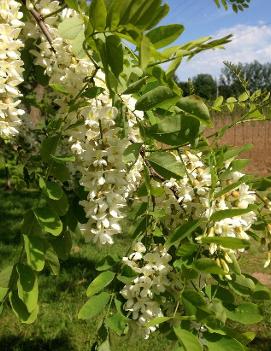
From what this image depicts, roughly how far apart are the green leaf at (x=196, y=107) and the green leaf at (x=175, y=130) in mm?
13

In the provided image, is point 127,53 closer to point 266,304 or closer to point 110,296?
point 110,296

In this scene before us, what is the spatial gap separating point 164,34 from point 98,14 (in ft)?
0.38

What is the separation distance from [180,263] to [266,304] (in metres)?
2.84

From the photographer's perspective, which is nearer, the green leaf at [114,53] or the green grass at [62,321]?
the green leaf at [114,53]

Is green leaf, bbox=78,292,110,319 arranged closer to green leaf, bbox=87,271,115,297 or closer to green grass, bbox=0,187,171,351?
green leaf, bbox=87,271,115,297

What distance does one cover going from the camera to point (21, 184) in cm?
257

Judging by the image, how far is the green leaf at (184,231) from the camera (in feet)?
3.35

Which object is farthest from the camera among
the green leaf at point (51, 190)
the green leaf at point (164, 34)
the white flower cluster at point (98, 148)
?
the green leaf at point (51, 190)

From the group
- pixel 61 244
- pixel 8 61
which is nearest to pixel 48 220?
pixel 61 244

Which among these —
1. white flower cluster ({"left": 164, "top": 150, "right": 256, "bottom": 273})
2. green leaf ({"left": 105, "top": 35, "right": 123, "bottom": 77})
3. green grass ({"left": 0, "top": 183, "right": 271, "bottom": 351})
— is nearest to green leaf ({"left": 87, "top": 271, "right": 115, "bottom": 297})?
white flower cluster ({"left": 164, "top": 150, "right": 256, "bottom": 273})

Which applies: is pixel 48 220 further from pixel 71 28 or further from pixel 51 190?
pixel 71 28

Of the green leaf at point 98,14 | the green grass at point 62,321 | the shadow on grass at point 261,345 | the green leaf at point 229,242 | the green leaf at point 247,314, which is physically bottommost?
the shadow on grass at point 261,345

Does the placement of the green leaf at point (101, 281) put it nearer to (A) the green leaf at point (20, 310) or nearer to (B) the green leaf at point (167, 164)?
(A) the green leaf at point (20, 310)

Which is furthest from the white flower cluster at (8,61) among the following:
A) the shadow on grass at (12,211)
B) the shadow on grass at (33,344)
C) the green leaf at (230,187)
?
the shadow on grass at (12,211)
